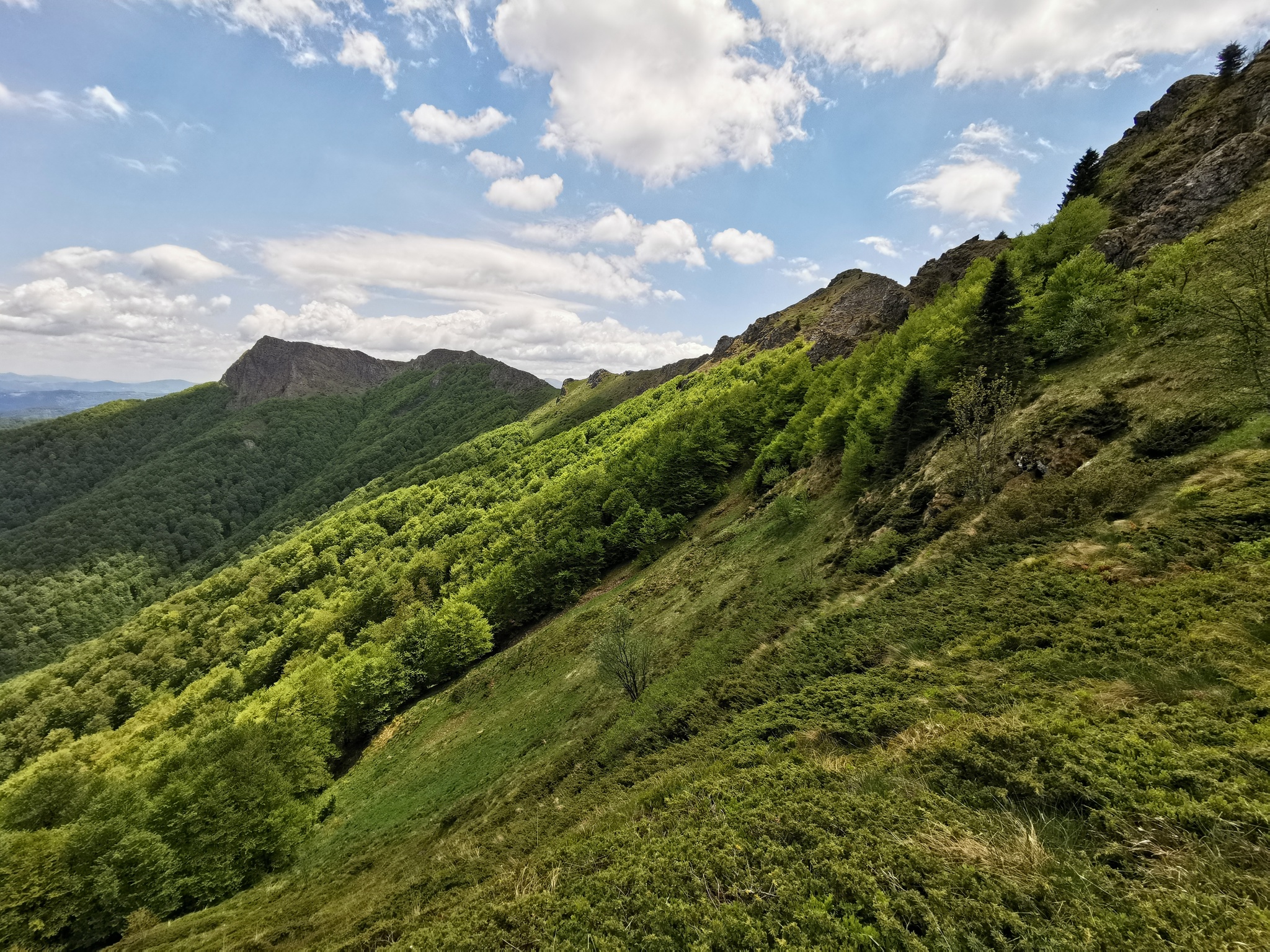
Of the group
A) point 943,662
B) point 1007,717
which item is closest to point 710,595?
point 943,662

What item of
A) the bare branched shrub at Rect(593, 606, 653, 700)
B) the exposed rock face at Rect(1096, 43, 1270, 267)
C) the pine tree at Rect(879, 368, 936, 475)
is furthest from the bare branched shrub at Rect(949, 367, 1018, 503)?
the exposed rock face at Rect(1096, 43, 1270, 267)

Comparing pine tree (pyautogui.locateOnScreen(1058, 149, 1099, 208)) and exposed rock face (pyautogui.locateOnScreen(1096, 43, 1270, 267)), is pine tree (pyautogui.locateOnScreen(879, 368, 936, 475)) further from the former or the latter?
pine tree (pyautogui.locateOnScreen(1058, 149, 1099, 208))

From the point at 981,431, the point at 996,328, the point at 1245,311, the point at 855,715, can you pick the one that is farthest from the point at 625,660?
the point at 996,328

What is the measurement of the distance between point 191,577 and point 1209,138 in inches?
9993

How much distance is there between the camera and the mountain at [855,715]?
8.27m

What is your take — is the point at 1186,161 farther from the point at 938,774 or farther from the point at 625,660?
the point at 625,660

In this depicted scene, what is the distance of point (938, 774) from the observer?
10.6 m

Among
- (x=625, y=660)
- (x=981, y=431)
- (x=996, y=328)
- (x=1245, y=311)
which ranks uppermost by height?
(x=996, y=328)

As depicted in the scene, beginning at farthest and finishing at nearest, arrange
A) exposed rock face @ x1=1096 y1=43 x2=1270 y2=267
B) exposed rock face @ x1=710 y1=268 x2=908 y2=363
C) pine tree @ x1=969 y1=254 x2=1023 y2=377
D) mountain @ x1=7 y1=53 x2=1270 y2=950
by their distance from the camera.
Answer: exposed rock face @ x1=710 y1=268 x2=908 y2=363 → exposed rock face @ x1=1096 y1=43 x2=1270 y2=267 → pine tree @ x1=969 y1=254 x2=1023 y2=377 → mountain @ x1=7 y1=53 x2=1270 y2=950

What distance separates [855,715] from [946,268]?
79.5 meters

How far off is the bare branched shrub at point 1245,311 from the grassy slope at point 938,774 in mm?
1691

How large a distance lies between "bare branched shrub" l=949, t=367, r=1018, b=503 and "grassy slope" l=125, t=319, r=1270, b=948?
214 centimetres

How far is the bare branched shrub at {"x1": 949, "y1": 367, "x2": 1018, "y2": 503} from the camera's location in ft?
86.0

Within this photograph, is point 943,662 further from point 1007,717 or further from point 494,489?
point 494,489
